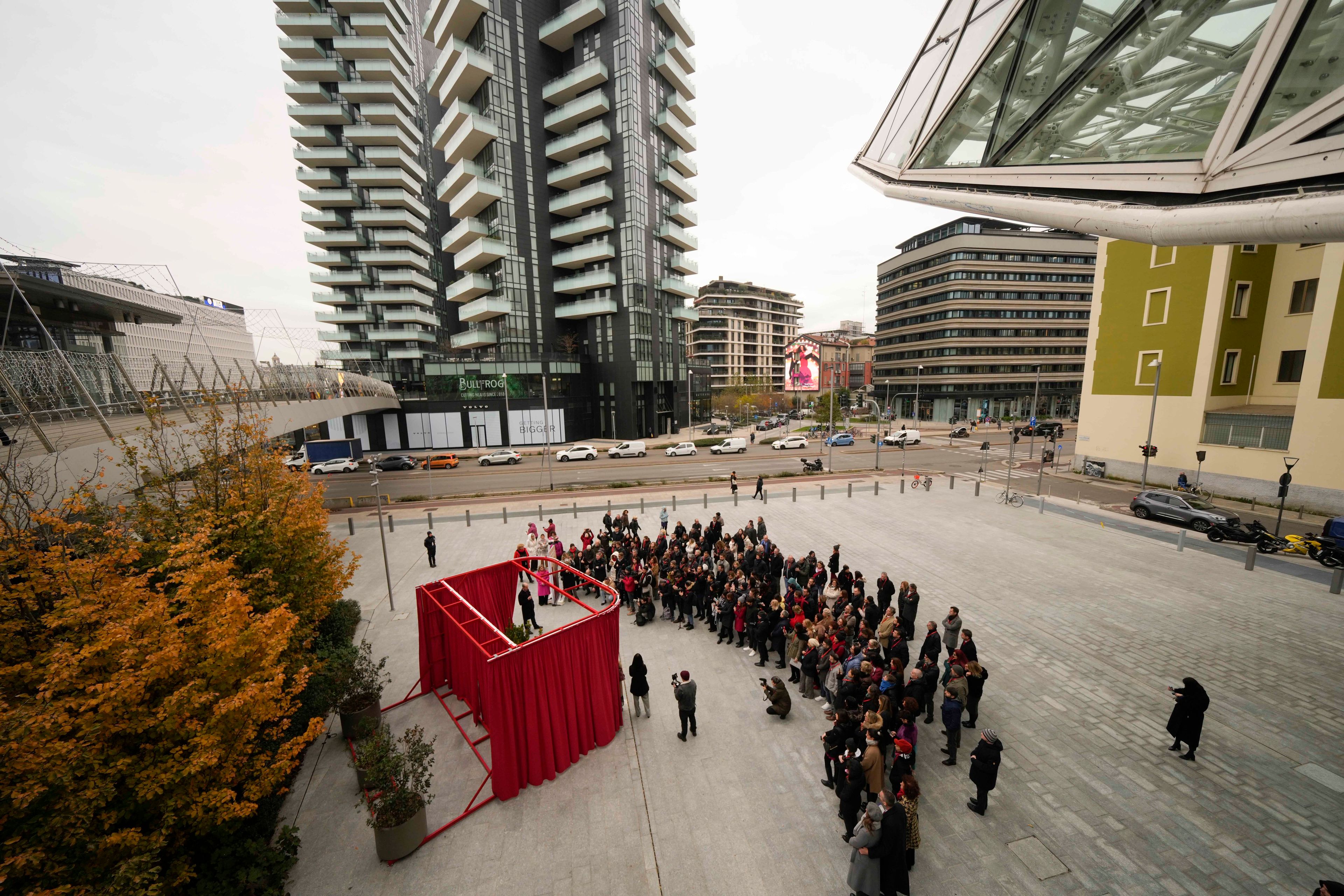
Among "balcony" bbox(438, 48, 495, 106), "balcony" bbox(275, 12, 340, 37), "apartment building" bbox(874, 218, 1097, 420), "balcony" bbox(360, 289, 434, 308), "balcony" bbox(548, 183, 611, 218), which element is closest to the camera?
"balcony" bbox(438, 48, 495, 106)

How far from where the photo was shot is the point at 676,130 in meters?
53.3

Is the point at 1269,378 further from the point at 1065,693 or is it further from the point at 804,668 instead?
the point at 804,668

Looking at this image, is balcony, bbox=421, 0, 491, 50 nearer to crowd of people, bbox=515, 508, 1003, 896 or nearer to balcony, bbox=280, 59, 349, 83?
balcony, bbox=280, 59, 349, 83

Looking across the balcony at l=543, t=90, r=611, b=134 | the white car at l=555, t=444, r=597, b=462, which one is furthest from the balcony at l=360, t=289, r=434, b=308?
the white car at l=555, t=444, r=597, b=462

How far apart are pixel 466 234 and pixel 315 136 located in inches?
945

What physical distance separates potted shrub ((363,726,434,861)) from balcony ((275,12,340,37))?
255ft

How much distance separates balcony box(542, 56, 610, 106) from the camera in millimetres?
48062

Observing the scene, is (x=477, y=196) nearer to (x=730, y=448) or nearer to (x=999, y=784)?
(x=730, y=448)

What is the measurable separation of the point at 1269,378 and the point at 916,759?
34.3m

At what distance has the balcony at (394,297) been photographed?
58281 mm

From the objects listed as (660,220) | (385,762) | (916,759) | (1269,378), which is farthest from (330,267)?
(1269,378)

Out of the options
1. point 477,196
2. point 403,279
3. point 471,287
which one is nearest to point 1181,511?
point 471,287

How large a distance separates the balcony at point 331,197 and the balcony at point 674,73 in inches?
1516

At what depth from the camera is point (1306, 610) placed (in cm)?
1221
